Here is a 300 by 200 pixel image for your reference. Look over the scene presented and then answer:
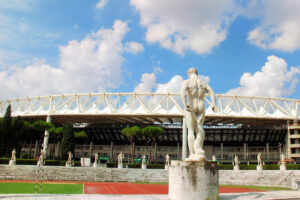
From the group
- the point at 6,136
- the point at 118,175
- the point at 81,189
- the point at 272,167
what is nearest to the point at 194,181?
the point at 81,189

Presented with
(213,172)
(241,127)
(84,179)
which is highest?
(241,127)

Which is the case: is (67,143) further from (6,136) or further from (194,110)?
(194,110)

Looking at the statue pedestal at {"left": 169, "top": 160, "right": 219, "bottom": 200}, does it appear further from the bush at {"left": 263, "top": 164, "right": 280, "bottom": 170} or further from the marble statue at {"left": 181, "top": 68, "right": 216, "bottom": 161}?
the bush at {"left": 263, "top": 164, "right": 280, "bottom": 170}

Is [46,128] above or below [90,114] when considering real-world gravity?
below

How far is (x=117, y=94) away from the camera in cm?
6041

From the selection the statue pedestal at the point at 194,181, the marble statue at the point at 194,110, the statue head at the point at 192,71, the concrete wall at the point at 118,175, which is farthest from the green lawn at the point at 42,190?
the concrete wall at the point at 118,175

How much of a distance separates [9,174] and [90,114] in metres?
29.8

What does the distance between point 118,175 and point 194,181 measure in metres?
23.8

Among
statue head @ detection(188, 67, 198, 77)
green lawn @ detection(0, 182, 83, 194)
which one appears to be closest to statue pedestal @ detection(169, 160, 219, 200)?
statue head @ detection(188, 67, 198, 77)

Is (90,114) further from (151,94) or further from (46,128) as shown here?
(151,94)

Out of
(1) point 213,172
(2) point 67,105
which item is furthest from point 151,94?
(1) point 213,172

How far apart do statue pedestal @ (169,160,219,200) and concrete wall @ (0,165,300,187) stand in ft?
71.0

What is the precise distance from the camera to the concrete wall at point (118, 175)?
2811cm

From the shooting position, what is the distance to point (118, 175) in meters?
30.3
